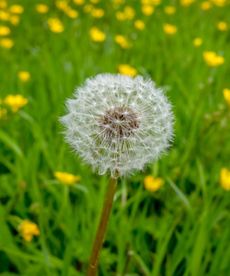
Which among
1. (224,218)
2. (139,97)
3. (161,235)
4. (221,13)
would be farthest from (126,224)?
(221,13)

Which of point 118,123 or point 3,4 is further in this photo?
point 3,4

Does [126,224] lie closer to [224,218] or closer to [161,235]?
[161,235]

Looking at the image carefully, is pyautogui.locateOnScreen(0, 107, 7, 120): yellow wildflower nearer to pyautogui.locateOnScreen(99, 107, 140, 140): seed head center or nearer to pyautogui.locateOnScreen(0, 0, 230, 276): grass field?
pyautogui.locateOnScreen(0, 0, 230, 276): grass field

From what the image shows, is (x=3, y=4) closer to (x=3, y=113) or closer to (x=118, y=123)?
(x=3, y=113)

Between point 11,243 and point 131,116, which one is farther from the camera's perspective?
point 11,243

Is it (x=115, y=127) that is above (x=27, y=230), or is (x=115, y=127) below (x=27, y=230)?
above

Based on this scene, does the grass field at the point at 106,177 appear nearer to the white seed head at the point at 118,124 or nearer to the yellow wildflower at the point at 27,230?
the yellow wildflower at the point at 27,230

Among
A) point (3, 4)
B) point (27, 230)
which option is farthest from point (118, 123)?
point (3, 4)
